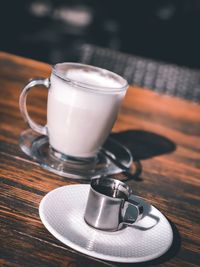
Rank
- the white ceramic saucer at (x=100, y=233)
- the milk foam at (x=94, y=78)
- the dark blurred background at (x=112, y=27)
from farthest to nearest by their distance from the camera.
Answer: the dark blurred background at (x=112, y=27)
the milk foam at (x=94, y=78)
the white ceramic saucer at (x=100, y=233)

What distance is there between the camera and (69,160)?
720 millimetres

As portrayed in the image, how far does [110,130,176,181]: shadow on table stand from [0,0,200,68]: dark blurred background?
2564mm

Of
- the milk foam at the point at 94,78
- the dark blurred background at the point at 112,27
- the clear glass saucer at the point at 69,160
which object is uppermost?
the milk foam at the point at 94,78

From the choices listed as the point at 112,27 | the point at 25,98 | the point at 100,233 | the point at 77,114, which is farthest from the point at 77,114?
the point at 112,27

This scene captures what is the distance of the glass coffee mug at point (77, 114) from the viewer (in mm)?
675

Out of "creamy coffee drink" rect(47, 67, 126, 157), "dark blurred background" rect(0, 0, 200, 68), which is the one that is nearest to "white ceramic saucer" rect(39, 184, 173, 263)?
"creamy coffee drink" rect(47, 67, 126, 157)

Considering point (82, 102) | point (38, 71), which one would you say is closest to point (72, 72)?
point (82, 102)

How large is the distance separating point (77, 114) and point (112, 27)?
322 cm

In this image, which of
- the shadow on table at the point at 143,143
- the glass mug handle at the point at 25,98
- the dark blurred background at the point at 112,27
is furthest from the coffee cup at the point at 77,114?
the dark blurred background at the point at 112,27

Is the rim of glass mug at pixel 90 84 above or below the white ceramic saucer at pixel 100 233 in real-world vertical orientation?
above

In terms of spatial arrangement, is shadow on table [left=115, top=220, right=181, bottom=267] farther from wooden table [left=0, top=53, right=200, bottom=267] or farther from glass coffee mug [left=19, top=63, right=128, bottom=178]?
glass coffee mug [left=19, top=63, right=128, bottom=178]

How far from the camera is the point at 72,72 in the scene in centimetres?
79

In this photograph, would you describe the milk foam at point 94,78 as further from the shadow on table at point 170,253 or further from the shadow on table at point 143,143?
the shadow on table at point 170,253

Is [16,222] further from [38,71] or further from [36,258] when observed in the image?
[38,71]
